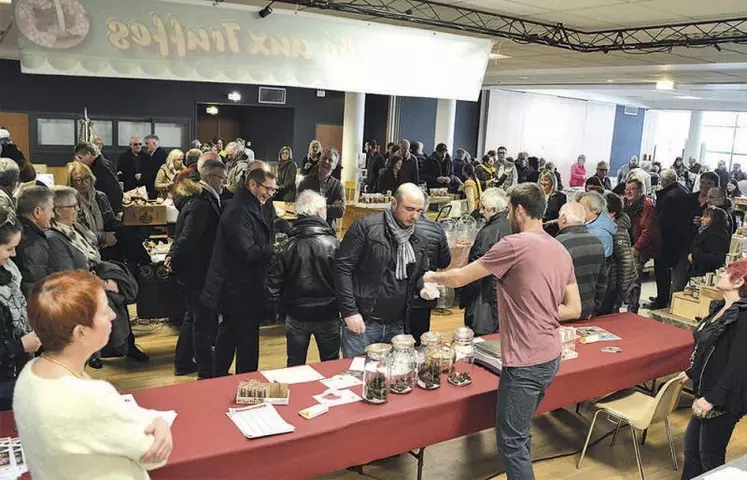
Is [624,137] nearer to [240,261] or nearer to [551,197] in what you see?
[551,197]

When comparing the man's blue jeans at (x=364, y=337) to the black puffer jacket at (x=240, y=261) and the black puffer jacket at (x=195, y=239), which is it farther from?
the black puffer jacket at (x=195, y=239)

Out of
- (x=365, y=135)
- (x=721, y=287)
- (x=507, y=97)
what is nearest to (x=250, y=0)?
(x=721, y=287)

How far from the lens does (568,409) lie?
462cm

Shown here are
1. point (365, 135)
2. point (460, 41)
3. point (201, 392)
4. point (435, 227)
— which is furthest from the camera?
point (365, 135)

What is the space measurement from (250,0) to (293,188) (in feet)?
8.54

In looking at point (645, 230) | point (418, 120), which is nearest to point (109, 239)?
point (645, 230)

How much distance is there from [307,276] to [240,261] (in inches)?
20.0

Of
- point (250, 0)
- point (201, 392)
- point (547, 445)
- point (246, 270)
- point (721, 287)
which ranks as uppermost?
point (250, 0)

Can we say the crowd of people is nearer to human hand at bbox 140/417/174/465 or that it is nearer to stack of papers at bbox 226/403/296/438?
human hand at bbox 140/417/174/465

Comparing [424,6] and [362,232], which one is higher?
[424,6]

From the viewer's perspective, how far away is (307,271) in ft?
12.0

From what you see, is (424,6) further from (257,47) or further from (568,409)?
(568,409)

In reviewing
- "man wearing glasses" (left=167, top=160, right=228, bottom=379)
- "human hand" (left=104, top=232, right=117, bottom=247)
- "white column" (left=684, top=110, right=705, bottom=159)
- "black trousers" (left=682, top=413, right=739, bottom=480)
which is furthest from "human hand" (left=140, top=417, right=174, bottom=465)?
"white column" (left=684, top=110, right=705, bottom=159)

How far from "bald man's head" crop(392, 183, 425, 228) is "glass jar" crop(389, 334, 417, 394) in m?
0.74
